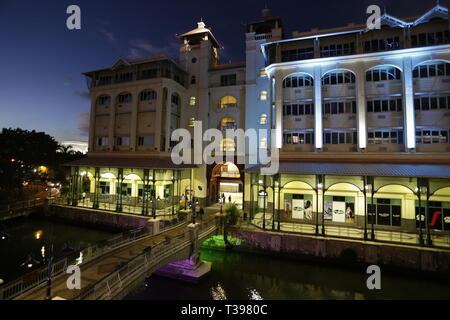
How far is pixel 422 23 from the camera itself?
2459 centimetres

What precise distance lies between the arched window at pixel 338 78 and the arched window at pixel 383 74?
5.25ft

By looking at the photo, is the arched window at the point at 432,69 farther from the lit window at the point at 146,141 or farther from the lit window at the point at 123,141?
the lit window at the point at 123,141

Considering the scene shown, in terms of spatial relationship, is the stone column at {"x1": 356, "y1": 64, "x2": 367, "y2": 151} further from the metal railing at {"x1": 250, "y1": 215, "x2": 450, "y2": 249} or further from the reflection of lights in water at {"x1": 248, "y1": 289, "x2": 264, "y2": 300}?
the reflection of lights in water at {"x1": 248, "y1": 289, "x2": 264, "y2": 300}

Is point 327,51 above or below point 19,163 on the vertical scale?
above

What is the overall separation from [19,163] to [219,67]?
1322 inches

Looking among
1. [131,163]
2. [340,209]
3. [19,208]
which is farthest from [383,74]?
[19,208]

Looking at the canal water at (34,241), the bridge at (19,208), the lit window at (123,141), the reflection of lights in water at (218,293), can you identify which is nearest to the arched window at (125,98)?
the lit window at (123,141)

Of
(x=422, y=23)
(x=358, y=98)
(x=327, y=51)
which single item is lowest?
(x=358, y=98)

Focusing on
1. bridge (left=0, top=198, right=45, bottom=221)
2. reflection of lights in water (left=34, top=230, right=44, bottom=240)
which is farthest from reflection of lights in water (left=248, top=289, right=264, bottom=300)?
bridge (left=0, top=198, right=45, bottom=221)

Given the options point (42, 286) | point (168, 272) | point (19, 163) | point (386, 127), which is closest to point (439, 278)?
point (386, 127)

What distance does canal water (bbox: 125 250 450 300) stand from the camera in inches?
612

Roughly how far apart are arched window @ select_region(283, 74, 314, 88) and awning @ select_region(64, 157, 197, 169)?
15.9 meters

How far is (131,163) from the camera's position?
104 ft
